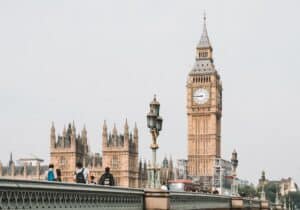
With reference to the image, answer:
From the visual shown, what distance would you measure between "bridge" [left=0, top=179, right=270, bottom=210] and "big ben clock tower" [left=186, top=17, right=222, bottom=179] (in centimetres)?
10372

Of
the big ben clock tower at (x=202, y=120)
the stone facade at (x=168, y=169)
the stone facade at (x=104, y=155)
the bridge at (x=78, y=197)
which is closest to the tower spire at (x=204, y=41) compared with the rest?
the big ben clock tower at (x=202, y=120)

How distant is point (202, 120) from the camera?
5325 inches

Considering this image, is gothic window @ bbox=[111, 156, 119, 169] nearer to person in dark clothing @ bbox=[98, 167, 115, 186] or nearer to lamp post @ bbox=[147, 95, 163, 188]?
lamp post @ bbox=[147, 95, 163, 188]

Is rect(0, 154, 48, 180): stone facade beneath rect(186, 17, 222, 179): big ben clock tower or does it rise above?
beneath

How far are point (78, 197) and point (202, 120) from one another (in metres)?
118

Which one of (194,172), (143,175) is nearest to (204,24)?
(194,172)

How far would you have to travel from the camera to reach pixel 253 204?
55969mm

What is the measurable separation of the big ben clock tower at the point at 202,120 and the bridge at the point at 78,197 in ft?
340

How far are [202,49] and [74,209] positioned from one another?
124 m

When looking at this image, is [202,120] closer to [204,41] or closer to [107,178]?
[204,41]

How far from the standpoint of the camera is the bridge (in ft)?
45.6

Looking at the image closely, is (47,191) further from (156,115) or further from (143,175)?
(143,175)

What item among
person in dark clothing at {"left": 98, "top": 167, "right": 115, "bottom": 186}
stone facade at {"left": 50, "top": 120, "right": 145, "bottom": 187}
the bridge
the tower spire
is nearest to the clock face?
the tower spire

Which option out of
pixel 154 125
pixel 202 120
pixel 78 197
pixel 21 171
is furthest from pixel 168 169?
pixel 78 197
